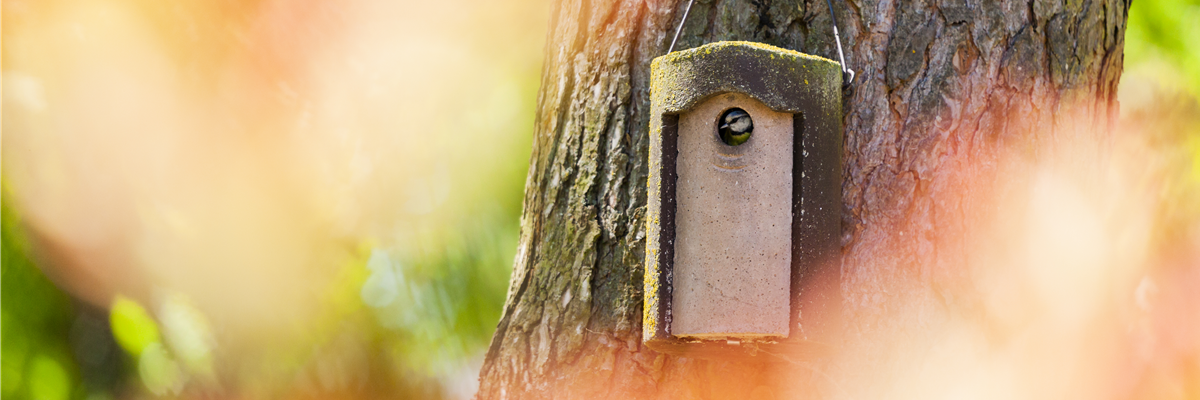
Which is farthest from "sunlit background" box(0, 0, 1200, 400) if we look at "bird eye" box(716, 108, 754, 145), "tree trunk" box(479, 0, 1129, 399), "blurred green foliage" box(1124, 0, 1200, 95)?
"bird eye" box(716, 108, 754, 145)

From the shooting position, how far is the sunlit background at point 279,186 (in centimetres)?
378

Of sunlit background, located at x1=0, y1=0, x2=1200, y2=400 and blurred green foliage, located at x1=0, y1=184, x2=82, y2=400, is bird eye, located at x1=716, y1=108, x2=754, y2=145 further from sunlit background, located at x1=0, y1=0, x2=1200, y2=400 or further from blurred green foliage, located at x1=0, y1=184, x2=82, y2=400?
blurred green foliage, located at x1=0, y1=184, x2=82, y2=400

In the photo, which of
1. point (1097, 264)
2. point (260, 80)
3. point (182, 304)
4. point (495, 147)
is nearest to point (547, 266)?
point (1097, 264)

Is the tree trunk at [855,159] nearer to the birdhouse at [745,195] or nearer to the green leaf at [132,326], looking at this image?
the birdhouse at [745,195]

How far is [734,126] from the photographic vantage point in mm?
1415

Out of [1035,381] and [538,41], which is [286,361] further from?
[1035,381]

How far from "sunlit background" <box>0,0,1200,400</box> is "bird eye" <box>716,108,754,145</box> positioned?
2.38 m

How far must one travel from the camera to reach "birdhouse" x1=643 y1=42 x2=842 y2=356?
1.39 m

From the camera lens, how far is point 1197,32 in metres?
3.57

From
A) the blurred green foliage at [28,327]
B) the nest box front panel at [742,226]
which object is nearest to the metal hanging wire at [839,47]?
the nest box front panel at [742,226]

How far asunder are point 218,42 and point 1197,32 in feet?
14.0

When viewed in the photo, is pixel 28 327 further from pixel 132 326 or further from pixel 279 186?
pixel 279 186

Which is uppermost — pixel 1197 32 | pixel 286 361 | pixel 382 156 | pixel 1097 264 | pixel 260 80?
pixel 1197 32

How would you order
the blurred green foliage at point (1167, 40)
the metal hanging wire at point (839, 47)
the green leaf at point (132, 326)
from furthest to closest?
1. the green leaf at point (132, 326)
2. the blurred green foliage at point (1167, 40)
3. the metal hanging wire at point (839, 47)
